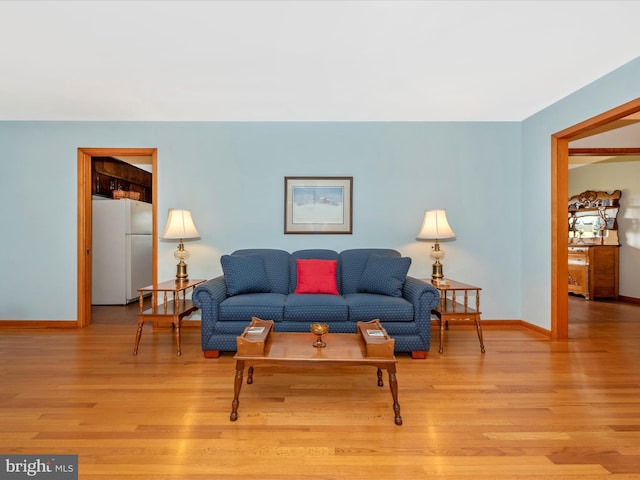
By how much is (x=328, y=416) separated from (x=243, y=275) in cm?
168

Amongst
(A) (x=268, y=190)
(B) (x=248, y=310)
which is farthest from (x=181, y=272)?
(A) (x=268, y=190)

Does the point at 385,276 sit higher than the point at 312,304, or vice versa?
the point at 385,276

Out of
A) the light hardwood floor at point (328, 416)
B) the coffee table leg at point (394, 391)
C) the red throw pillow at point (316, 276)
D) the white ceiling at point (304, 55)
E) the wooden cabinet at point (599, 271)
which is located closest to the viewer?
the light hardwood floor at point (328, 416)

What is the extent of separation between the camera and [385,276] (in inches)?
130

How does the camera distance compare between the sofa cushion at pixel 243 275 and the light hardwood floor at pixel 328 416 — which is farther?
the sofa cushion at pixel 243 275

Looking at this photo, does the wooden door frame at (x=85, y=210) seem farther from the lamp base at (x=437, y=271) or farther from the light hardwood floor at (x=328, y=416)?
the lamp base at (x=437, y=271)

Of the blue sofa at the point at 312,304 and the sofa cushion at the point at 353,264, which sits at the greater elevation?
the sofa cushion at the point at 353,264

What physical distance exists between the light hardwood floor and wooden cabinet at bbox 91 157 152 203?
2983 millimetres

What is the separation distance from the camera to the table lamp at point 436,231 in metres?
3.67

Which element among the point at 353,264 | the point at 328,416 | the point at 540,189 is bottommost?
the point at 328,416

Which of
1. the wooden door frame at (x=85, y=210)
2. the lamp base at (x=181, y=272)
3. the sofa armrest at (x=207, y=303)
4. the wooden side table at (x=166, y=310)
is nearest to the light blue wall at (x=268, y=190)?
the wooden door frame at (x=85, y=210)

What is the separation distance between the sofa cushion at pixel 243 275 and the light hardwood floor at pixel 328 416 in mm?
671

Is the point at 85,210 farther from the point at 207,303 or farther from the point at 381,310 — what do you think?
the point at 381,310

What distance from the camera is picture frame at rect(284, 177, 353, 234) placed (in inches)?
160
